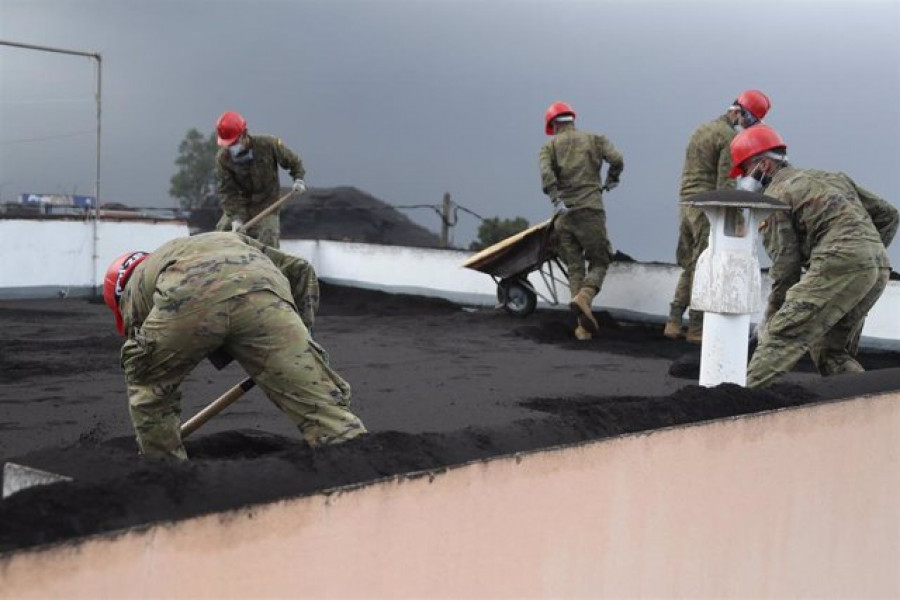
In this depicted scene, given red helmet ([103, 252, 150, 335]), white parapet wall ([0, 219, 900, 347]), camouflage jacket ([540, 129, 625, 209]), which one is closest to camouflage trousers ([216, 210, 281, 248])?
camouflage jacket ([540, 129, 625, 209])

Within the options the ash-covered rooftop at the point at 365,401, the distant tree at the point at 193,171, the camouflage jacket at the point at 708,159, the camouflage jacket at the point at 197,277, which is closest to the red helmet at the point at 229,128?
Result: the ash-covered rooftop at the point at 365,401

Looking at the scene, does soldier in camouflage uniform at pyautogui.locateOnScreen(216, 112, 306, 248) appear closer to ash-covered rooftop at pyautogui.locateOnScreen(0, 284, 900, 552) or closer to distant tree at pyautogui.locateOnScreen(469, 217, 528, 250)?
ash-covered rooftop at pyautogui.locateOnScreen(0, 284, 900, 552)

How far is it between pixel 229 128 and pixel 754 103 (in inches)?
175

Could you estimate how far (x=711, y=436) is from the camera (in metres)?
4.16

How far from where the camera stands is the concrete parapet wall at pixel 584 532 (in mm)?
2566

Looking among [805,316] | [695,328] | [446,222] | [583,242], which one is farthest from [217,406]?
[446,222]

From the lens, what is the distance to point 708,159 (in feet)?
32.4

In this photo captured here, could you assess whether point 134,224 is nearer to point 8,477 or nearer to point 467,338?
point 467,338

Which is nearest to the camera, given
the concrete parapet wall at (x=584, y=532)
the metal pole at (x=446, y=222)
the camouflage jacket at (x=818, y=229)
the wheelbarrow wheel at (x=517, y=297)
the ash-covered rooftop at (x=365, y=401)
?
the concrete parapet wall at (x=584, y=532)

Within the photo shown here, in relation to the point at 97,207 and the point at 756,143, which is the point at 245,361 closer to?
the point at 756,143

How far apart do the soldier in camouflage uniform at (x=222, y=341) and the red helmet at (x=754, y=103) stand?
6002 mm

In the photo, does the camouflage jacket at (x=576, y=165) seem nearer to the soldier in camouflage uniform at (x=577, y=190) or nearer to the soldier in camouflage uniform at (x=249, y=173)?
the soldier in camouflage uniform at (x=577, y=190)

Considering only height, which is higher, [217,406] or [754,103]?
[754,103]

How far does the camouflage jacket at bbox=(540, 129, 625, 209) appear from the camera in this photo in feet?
35.0
